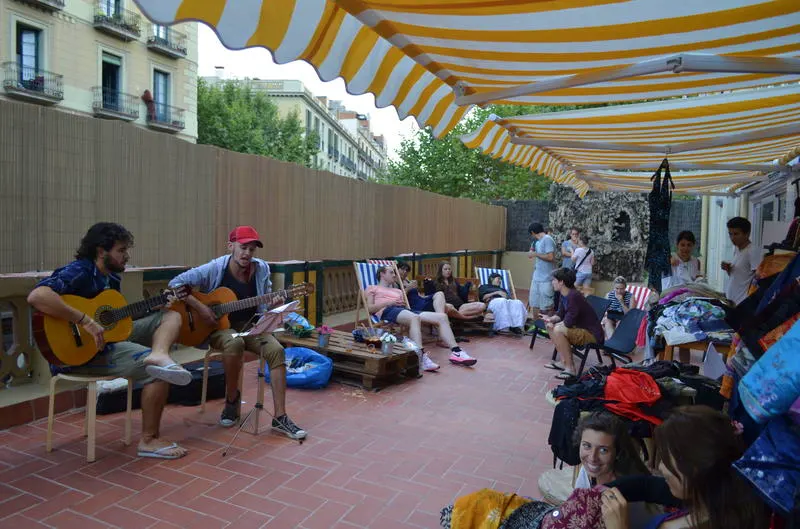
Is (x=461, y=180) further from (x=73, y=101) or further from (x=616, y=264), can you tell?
(x=73, y=101)

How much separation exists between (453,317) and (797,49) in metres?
6.00

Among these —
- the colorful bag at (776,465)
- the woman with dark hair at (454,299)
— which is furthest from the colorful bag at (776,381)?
the woman with dark hair at (454,299)

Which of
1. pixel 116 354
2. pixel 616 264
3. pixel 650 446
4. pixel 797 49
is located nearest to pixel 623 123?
pixel 797 49

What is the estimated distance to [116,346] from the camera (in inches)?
146

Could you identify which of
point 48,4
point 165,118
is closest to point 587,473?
point 48,4

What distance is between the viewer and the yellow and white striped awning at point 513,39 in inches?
80.3

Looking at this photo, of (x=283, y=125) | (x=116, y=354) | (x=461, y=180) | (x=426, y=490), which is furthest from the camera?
(x=283, y=125)

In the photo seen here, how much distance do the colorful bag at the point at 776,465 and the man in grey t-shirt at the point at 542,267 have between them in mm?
7509

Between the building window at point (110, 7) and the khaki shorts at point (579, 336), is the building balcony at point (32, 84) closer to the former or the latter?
the building window at point (110, 7)

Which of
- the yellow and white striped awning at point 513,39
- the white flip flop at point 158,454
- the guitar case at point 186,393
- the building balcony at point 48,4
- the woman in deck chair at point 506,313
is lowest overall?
the white flip flop at point 158,454

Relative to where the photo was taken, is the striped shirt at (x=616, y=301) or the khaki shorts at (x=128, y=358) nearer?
the khaki shorts at (x=128, y=358)

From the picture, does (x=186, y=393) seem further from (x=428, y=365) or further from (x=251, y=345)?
(x=428, y=365)

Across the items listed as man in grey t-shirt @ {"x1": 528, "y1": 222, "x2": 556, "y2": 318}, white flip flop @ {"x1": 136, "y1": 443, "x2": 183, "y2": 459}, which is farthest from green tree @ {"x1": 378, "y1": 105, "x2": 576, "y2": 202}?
white flip flop @ {"x1": 136, "y1": 443, "x2": 183, "y2": 459}

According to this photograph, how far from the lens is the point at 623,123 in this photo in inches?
159
